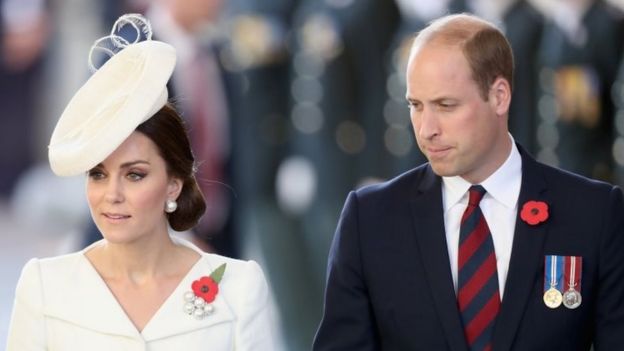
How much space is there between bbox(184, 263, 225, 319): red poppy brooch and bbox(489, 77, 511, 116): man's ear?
2.34 ft

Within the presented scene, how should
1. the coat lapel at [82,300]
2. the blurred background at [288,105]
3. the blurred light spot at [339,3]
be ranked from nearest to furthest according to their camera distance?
the coat lapel at [82,300], the blurred background at [288,105], the blurred light spot at [339,3]

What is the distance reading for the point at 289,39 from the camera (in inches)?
236

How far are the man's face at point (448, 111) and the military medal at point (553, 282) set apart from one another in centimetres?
27

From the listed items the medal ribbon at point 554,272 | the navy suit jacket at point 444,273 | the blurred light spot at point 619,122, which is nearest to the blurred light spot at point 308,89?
the blurred light spot at point 619,122

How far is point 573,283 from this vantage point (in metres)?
3.14

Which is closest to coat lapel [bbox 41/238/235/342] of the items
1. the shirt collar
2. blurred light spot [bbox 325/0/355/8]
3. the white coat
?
the white coat

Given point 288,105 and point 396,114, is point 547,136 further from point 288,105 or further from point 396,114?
point 288,105

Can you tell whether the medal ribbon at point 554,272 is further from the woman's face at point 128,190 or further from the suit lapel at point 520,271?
the woman's face at point 128,190

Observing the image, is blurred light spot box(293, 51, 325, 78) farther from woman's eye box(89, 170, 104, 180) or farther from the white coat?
woman's eye box(89, 170, 104, 180)

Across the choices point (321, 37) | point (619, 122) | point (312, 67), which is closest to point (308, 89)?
point (312, 67)

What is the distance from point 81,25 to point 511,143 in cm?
299

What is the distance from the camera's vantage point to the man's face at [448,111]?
307 centimetres

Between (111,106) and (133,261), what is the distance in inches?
14.3

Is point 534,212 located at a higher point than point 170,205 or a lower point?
lower
